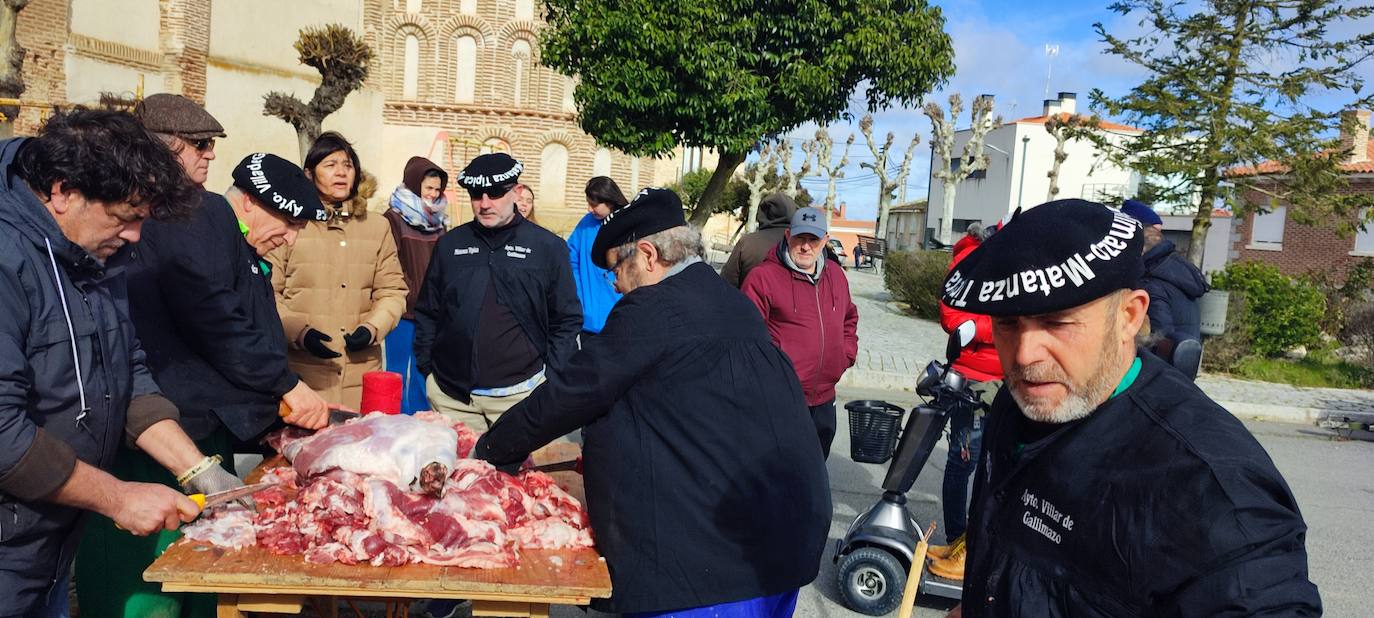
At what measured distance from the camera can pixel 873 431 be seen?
5.11 meters

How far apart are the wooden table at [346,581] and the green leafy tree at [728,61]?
1103 cm

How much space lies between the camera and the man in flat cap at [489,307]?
16.0 ft

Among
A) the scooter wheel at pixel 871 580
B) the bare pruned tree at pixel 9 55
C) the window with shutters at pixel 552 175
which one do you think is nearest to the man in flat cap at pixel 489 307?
the scooter wheel at pixel 871 580

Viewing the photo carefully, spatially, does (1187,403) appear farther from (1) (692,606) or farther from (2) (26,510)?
(2) (26,510)

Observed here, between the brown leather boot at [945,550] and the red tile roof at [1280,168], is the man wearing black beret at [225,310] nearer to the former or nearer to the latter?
the brown leather boot at [945,550]

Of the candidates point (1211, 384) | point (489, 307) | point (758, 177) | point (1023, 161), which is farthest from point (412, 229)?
point (1023, 161)

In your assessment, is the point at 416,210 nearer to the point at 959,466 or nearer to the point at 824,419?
the point at 824,419

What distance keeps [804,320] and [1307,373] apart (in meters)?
13.0

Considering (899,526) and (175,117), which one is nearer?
(175,117)

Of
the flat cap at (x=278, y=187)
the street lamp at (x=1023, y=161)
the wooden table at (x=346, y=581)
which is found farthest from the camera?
the street lamp at (x=1023, y=161)

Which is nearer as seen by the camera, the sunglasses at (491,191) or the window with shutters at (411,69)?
the sunglasses at (491,191)

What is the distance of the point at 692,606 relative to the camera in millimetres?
2795

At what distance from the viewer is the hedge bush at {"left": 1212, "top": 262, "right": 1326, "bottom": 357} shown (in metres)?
15.4

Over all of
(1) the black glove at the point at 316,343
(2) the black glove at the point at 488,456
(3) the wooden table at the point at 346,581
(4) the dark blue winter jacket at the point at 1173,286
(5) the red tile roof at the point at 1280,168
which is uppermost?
(5) the red tile roof at the point at 1280,168
